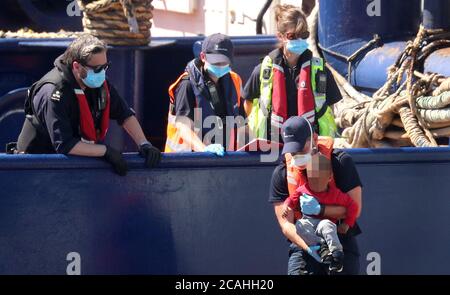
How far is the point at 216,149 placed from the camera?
20.1 feet

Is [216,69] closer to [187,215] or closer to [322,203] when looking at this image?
[187,215]

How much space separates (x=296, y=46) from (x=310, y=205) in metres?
1.11

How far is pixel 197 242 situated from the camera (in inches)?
243

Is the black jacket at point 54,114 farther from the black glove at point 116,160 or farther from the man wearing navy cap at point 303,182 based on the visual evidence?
the man wearing navy cap at point 303,182

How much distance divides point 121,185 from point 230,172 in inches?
21.1

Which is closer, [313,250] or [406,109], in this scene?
[313,250]

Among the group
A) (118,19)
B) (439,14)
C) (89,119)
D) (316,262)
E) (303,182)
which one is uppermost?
(118,19)

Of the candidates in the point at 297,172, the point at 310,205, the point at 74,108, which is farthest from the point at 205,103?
the point at 310,205

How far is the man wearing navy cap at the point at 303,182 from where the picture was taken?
18.0 feet

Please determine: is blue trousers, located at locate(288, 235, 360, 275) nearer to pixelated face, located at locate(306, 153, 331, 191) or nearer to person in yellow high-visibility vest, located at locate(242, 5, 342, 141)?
pixelated face, located at locate(306, 153, 331, 191)

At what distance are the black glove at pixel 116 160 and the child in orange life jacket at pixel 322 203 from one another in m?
0.86
